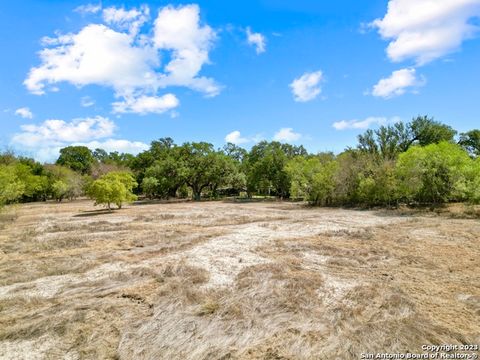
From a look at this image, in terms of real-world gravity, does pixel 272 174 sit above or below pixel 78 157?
below

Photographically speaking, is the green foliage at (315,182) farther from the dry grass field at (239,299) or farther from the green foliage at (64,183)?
the green foliage at (64,183)

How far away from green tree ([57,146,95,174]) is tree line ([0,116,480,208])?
47.1 feet

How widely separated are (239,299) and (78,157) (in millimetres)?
85207

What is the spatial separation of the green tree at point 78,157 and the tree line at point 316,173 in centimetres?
1435

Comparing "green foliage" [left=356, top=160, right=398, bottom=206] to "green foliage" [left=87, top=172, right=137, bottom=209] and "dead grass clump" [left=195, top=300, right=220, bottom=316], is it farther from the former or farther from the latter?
"dead grass clump" [left=195, top=300, right=220, bottom=316]

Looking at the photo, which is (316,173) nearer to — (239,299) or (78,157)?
(239,299)

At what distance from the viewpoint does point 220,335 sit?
4.81 meters

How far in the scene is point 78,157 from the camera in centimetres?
7900

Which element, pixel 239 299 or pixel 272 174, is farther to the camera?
pixel 272 174

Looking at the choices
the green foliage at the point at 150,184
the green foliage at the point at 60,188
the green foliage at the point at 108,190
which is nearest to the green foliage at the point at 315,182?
the green foliage at the point at 108,190

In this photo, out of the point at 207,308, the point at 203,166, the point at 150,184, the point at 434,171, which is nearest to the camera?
the point at 207,308

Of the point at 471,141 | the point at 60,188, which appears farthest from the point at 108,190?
the point at 471,141

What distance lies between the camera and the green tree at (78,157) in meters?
75.1

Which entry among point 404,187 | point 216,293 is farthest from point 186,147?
point 216,293
